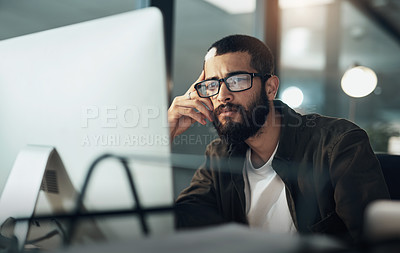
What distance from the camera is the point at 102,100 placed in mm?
657

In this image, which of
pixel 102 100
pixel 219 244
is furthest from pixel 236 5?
pixel 219 244

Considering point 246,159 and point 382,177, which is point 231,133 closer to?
point 246,159

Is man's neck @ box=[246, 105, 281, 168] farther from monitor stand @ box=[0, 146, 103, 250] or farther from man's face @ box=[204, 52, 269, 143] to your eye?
monitor stand @ box=[0, 146, 103, 250]

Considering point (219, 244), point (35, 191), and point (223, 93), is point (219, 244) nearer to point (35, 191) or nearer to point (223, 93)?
point (35, 191)

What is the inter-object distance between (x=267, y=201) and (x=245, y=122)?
33 cm

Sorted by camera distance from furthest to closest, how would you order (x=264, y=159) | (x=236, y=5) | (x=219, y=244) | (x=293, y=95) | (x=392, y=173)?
(x=293, y=95) → (x=236, y=5) → (x=264, y=159) → (x=392, y=173) → (x=219, y=244)

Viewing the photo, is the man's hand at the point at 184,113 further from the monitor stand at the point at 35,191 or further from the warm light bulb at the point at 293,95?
the warm light bulb at the point at 293,95

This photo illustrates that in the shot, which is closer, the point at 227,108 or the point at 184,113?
the point at 184,113

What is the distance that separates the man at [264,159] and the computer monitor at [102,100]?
581 mm

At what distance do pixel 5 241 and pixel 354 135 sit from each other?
1017mm

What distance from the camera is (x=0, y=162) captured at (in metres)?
0.83

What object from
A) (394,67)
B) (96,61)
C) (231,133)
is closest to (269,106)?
(231,133)

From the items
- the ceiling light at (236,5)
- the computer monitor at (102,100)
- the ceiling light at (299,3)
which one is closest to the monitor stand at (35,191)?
the computer monitor at (102,100)

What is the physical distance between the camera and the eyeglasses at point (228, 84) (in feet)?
4.76
